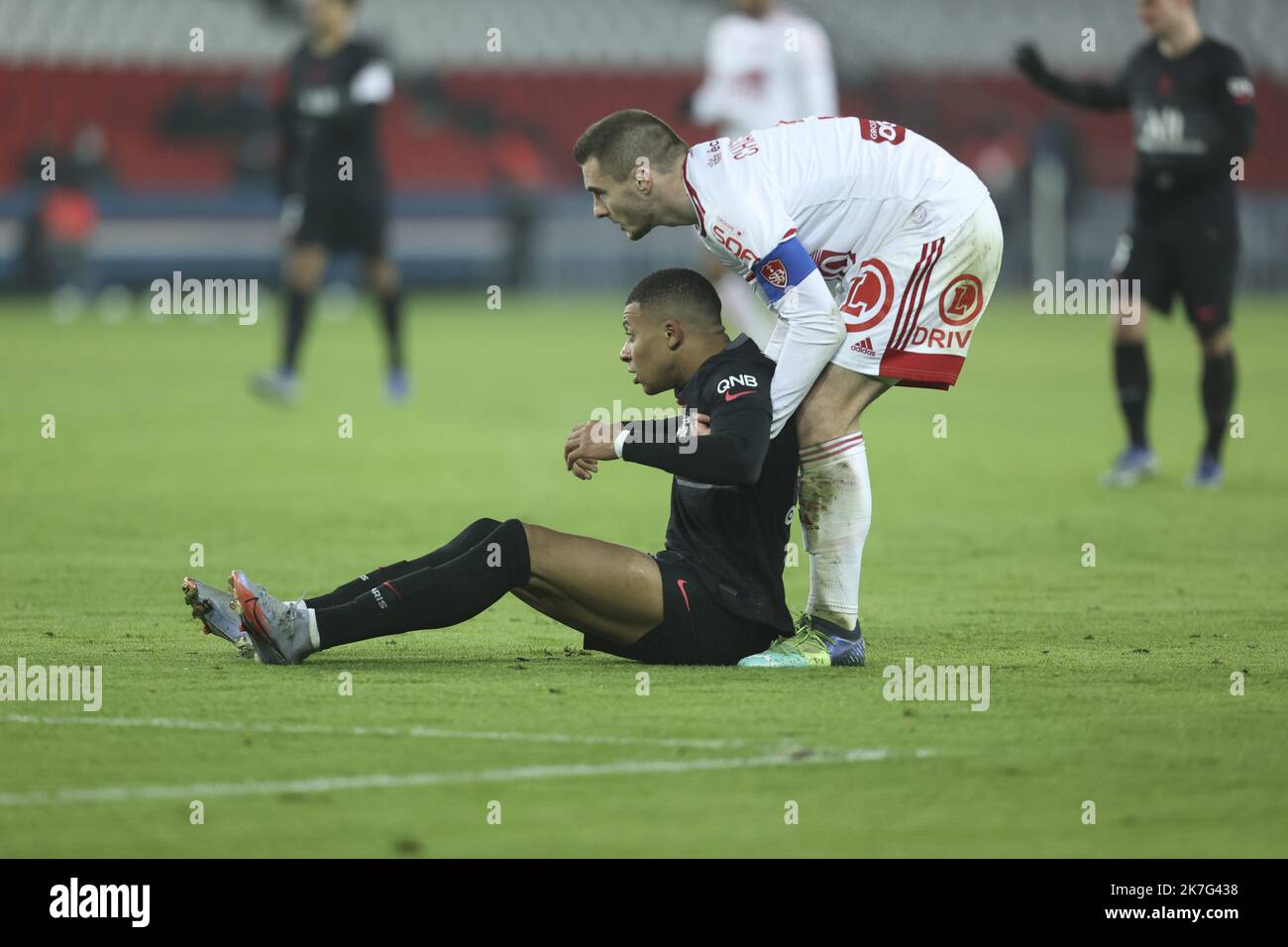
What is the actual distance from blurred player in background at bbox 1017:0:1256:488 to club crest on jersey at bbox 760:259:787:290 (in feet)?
17.5

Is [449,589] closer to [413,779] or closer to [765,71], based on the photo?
[413,779]

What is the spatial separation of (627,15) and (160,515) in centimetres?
2763

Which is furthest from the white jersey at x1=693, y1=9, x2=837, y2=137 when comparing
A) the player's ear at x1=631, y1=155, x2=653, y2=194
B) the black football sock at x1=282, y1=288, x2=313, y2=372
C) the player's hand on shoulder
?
the player's hand on shoulder

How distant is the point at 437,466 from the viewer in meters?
11.9

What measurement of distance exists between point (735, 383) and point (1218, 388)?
19.7 ft

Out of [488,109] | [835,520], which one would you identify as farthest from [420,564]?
[488,109]

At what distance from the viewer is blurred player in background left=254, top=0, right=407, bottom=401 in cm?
1537

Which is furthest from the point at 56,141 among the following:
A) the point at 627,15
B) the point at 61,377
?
the point at 61,377

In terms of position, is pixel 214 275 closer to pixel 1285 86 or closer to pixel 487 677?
pixel 1285 86

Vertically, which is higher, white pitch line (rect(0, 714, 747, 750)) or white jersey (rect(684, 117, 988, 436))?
white jersey (rect(684, 117, 988, 436))

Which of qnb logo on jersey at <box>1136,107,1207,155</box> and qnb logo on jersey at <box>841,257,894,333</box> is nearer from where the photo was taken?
qnb logo on jersey at <box>841,257,894,333</box>
